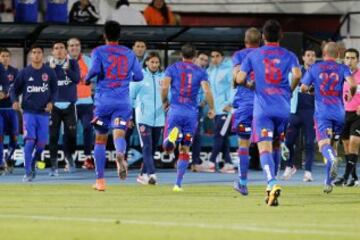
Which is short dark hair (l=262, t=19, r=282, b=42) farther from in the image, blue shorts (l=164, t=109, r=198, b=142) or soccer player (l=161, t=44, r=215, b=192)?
blue shorts (l=164, t=109, r=198, b=142)

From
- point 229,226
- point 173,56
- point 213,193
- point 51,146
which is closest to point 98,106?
point 213,193

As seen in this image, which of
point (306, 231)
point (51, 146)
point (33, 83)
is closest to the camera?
point (306, 231)

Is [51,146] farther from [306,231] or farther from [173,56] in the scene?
[306,231]

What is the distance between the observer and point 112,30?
1923cm

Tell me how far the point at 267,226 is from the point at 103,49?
6.92m

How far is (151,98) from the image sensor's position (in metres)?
23.0

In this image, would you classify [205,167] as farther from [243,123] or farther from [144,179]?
[243,123]

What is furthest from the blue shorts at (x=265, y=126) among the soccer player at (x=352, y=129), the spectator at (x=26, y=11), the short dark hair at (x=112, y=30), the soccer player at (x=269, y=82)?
the spectator at (x=26, y=11)

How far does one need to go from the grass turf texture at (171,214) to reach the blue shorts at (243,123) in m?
0.86

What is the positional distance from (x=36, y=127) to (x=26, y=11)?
6.95 metres

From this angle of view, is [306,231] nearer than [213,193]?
Yes

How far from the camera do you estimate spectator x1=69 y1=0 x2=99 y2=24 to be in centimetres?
2928

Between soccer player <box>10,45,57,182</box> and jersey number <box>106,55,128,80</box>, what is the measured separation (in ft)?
11.4

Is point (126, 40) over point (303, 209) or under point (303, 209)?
over
